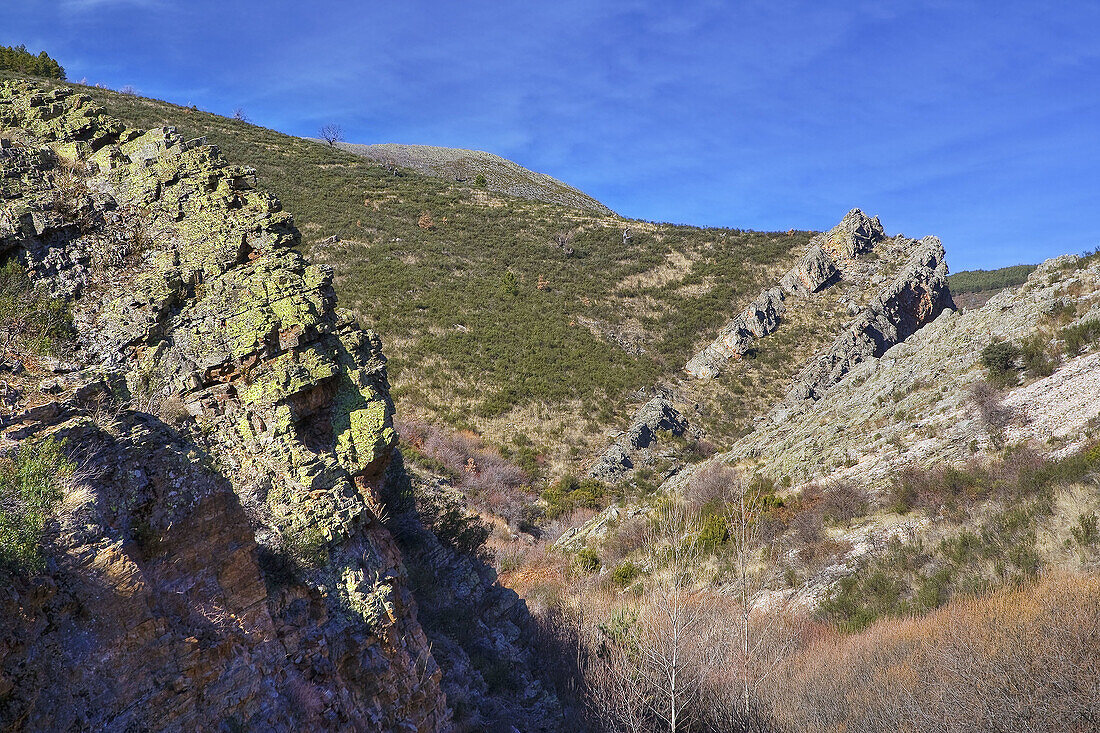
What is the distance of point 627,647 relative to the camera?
10797 mm

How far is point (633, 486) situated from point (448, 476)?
808cm

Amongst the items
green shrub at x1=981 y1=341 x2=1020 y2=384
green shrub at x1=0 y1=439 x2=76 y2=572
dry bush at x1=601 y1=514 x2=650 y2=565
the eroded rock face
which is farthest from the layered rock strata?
green shrub at x1=0 y1=439 x2=76 y2=572

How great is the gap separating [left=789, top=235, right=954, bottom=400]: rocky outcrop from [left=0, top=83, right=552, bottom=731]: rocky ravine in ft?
96.8

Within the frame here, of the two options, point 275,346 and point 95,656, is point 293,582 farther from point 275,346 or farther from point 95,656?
point 275,346

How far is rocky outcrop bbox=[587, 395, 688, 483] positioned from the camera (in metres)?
27.3

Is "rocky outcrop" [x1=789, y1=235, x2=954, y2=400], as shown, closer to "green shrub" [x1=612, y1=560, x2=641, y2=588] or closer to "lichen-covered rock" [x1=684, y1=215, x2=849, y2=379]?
"lichen-covered rock" [x1=684, y1=215, x2=849, y2=379]

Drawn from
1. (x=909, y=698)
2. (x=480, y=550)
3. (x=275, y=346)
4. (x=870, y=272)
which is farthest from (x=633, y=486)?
(x=870, y=272)

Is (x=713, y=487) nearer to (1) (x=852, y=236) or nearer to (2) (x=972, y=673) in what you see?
(2) (x=972, y=673)

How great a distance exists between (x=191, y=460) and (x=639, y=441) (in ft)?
81.9

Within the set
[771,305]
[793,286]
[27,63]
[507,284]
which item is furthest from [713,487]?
[27,63]

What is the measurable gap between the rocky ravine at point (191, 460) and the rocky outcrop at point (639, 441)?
1953 centimetres

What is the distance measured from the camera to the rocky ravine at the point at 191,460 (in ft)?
13.2

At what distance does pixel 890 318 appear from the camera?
3812 cm

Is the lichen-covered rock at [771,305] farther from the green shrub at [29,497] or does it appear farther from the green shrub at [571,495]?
the green shrub at [29,497]
